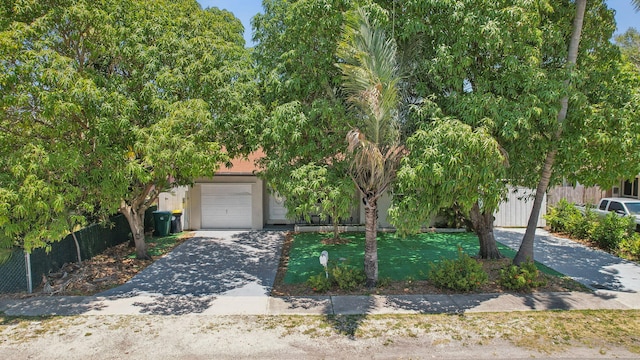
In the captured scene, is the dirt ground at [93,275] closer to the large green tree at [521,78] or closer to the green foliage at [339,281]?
the green foliage at [339,281]

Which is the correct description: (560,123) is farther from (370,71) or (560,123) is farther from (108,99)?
(108,99)

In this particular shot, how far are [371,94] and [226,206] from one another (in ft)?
35.7

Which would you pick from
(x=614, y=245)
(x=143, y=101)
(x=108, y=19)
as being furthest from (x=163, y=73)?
(x=614, y=245)

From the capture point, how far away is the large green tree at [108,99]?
7.95 meters

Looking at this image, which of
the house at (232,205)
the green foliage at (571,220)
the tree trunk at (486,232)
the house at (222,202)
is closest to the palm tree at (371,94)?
the tree trunk at (486,232)

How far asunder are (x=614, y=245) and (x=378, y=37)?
35.0 ft

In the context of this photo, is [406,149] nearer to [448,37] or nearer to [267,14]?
[448,37]

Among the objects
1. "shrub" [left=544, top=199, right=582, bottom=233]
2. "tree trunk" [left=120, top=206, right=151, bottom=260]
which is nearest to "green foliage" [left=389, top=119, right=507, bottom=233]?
"tree trunk" [left=120, top=206, right=151, bottom=260]

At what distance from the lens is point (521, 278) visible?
907 cm

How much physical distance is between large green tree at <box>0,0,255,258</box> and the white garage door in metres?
6.74

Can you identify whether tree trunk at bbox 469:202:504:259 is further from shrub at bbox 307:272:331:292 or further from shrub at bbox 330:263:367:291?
shrub at bbox 307:272:331:292

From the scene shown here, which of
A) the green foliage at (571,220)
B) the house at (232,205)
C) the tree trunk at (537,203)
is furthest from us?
the house at (232,205)

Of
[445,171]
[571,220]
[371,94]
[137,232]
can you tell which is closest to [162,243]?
[137,232]

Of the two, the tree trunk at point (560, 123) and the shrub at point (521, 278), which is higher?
the tree trunk at point (560, 123)
